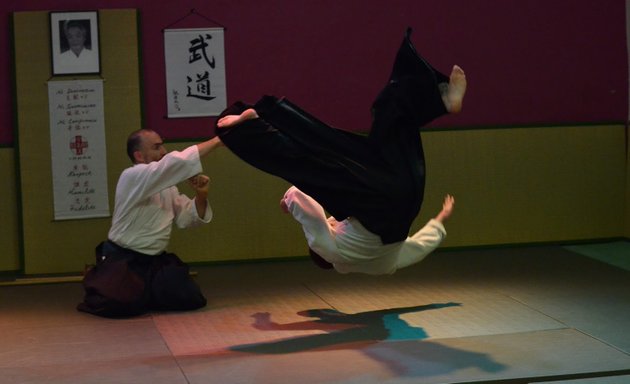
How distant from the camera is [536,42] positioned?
24.1ft

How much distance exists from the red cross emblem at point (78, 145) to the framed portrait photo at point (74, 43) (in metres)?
0.40

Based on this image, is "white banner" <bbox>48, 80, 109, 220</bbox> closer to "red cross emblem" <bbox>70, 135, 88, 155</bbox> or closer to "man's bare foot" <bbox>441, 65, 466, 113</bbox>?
"red cross emblem" <bbox>70, 135, 88, 155</bbox>

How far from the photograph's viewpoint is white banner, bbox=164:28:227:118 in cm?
689

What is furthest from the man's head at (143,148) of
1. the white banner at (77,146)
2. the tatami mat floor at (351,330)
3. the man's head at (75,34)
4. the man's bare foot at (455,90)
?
the man's bare foot at (455,90)

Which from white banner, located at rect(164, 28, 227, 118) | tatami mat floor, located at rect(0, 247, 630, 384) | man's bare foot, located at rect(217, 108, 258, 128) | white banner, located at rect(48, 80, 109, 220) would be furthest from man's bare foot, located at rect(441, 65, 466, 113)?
white banner, located at rect(48, 80, 109, 220)

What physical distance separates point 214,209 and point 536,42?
7.78ft

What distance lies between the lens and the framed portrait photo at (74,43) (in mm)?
6711

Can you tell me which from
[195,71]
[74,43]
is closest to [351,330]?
[195,71]

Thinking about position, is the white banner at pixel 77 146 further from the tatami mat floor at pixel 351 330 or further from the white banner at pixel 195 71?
the tatami mat floor at pixel 351 330

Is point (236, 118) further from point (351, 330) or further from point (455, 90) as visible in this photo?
point (351, 330)

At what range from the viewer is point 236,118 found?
4.98m

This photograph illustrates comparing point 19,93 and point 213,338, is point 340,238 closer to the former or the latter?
point 213,338

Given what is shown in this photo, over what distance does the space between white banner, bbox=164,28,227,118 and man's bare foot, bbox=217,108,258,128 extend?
6.44 ft

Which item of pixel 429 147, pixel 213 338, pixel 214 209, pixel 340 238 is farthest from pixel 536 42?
pixel 213 338
